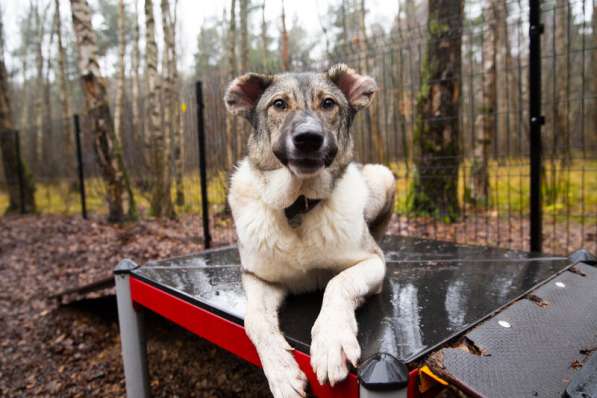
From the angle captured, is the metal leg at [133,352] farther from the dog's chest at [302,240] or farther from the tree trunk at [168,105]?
the tree trunk at [168,105]

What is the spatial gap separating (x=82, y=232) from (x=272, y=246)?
6864mm

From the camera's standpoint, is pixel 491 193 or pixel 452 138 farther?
pixel 491 193

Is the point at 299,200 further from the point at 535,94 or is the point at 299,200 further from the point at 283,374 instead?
the point at 535,94

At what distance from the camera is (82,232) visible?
7.49 meters

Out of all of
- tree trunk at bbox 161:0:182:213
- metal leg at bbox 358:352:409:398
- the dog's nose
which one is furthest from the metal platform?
tree trunk at bbox 161:0:182:213

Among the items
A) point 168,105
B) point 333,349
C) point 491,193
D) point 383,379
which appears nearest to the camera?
point 383,379

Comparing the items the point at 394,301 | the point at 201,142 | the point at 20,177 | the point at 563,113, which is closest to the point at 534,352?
the point at 394,301

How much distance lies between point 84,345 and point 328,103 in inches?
125

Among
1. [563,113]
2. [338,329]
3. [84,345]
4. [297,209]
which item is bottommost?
[84,345]

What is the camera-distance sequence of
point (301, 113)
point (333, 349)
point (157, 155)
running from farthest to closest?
point (157, 155) < point (301, 113) < point (333, 349)

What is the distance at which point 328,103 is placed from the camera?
7.02 feet

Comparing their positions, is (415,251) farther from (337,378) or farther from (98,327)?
(98,327)

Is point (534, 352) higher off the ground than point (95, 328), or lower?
higher

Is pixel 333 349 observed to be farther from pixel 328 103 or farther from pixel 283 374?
pixel 328 103
